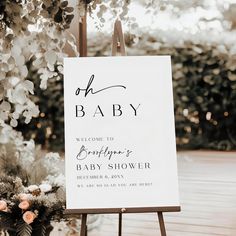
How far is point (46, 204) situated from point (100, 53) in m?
3.53

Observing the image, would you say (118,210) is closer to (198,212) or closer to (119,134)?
(119,134)

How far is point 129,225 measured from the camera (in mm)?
2924

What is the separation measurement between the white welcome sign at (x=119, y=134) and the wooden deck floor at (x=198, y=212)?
100cm

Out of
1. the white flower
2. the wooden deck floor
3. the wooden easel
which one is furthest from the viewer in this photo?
the wooden deck floor

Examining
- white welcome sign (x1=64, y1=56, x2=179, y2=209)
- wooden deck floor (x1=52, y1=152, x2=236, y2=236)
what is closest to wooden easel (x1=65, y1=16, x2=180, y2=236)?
white welcome sign (x1=64, y1=56, x2=179, y2=209)

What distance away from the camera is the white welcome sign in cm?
181

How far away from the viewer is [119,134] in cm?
184

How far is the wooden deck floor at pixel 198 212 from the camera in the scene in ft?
9.19

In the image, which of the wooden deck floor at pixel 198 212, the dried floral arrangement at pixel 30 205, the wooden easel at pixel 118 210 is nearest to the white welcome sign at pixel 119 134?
the wooden easel at pixel 118 210

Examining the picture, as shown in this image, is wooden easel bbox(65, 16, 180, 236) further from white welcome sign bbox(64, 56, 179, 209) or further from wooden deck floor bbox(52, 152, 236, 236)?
wooden deck floor bbox(52, 152, 236, 236)

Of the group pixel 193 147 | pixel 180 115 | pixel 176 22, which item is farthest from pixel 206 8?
pixel 193 147

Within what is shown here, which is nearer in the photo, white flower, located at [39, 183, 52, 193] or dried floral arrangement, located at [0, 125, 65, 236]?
dried floral arrangement, located at [0, 125, 65, 236]

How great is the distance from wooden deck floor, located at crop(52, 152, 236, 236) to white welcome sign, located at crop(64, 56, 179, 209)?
1005mm

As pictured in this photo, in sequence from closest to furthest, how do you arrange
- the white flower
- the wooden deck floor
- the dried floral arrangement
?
the dried floral arrangement → the white flower → the wooden deck floor
